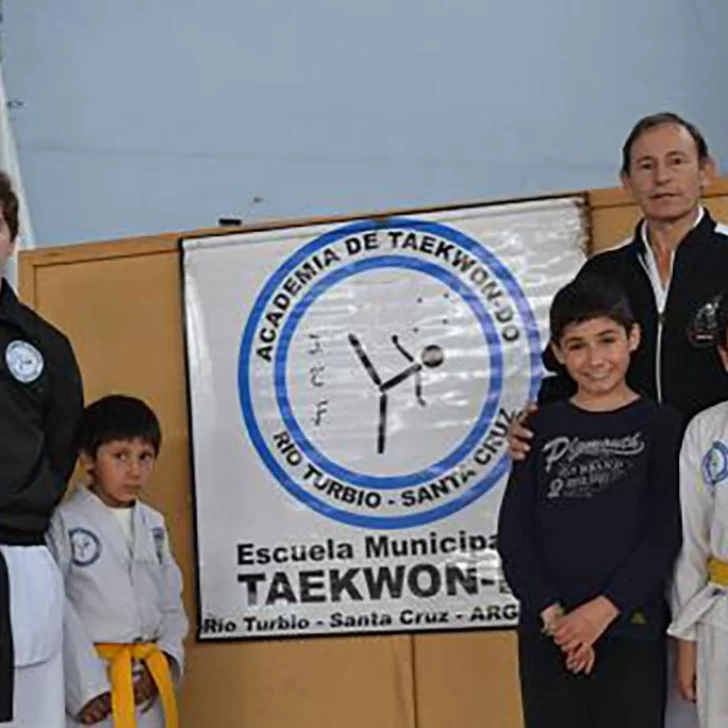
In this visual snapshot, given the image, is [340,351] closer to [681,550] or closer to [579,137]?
[681,550]

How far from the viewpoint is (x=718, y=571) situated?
188cm

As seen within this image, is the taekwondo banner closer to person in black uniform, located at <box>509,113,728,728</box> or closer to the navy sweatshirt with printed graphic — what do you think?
person in black uniform, located at <box>509,113,728,728</box>

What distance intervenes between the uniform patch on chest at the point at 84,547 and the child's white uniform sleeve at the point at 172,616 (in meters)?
0.18

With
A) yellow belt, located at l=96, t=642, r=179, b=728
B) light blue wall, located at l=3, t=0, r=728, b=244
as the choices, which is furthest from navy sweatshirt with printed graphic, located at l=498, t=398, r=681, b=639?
light blue wall, located at l=3, t=0, r=728, b=244

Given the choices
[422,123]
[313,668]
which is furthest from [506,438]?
[422,123]

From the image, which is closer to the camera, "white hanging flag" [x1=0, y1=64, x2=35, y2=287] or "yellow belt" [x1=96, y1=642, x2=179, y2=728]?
"yellow belt" [x1=96, y1=642, x2=179, y2=728]

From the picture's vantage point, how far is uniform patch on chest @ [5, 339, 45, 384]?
2.01 meters

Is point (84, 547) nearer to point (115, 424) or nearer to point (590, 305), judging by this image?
point (115, 424)

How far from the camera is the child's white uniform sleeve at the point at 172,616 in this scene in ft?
7.77

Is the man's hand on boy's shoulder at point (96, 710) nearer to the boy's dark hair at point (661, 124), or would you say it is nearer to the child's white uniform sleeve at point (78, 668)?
the child's white uniform sleeve at point (78, 668)

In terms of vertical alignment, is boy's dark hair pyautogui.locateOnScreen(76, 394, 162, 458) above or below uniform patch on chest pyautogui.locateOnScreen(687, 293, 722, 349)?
below

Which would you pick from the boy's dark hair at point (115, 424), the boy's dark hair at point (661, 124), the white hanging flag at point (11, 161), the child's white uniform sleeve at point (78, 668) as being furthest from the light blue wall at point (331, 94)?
the child's white uniform sleeve at point (78, 668)

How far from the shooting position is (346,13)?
13.3ft

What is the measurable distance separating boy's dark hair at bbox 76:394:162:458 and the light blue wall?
5.86ft
